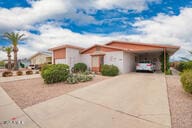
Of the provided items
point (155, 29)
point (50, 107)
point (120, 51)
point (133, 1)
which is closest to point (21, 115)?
point (50, 107)

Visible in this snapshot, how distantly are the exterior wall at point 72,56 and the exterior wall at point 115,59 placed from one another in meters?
5.06

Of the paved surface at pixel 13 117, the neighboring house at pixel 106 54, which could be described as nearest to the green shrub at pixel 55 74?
the paved surface at pixel 13 117

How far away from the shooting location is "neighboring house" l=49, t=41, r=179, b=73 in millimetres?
15672

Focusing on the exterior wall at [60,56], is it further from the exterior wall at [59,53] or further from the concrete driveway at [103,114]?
the concrete driveway at [103,114]

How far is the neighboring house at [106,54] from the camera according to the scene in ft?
51.4

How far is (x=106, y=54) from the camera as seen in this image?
16.8 meters

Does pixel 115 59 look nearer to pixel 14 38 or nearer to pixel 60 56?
pixel 60 56

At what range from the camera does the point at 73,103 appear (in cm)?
529

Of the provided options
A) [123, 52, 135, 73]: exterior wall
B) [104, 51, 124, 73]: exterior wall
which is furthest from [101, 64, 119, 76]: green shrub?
[123, 52, 135, 73]: exterior wall

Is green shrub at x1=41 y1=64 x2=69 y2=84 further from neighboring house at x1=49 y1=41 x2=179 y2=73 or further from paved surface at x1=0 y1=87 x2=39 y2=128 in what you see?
neighboring house at x1=49 y1=41 x2=179 y2=73

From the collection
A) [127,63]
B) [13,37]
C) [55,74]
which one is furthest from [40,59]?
[55,74]

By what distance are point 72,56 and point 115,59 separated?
680cm

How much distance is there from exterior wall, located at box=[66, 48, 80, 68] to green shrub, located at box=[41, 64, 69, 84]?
7.99 metres

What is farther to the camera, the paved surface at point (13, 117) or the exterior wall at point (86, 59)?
the exterior wall at point (86, 59)
